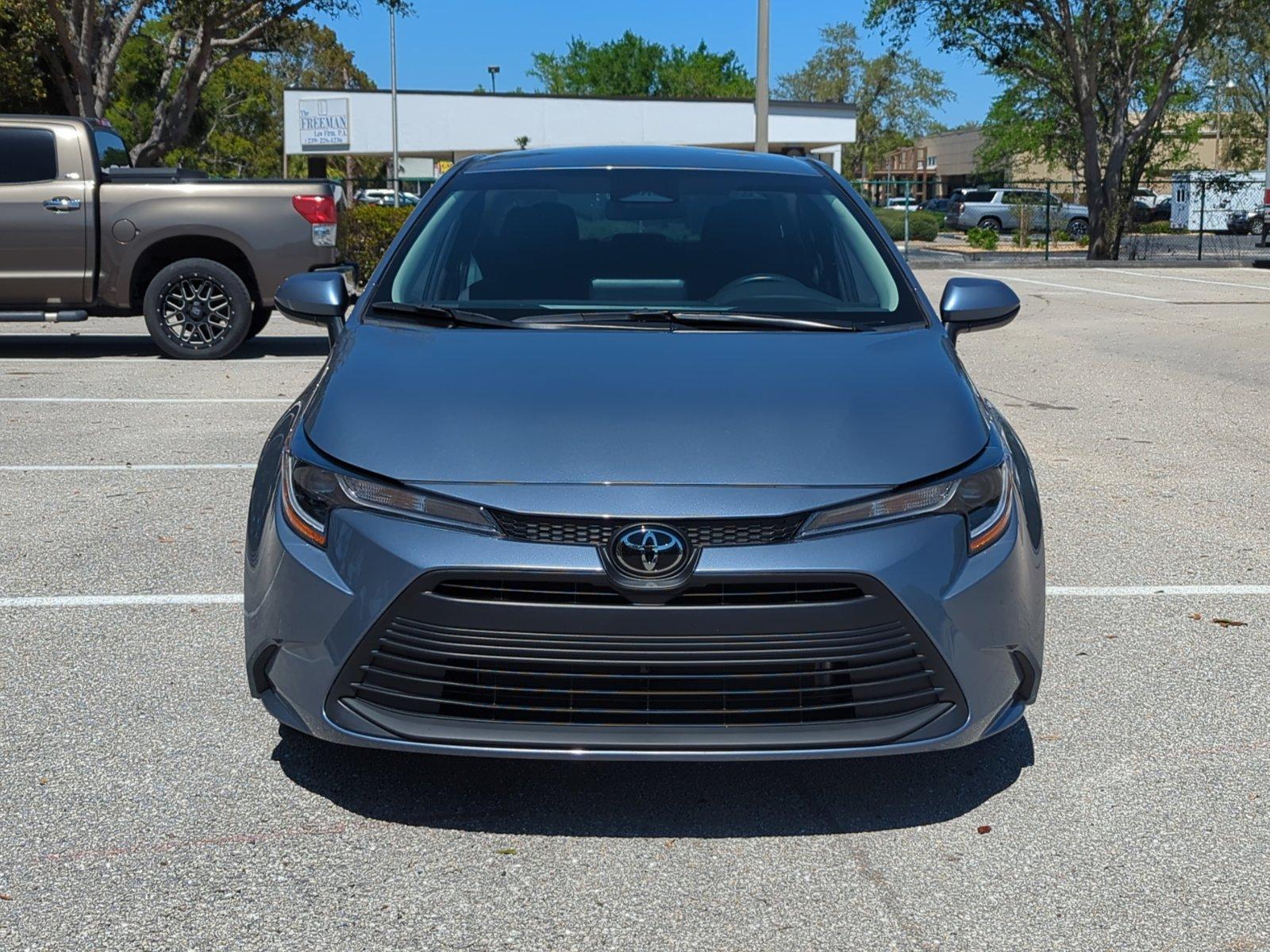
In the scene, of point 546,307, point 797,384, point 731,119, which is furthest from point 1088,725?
point 731,119

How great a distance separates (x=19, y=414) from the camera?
991 centimetres

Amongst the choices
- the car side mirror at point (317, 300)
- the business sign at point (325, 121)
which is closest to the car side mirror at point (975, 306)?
the car side mirror at point (317, 300)

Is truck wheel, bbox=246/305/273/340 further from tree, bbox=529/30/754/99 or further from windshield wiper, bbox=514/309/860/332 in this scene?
tree, bbox=529/30/754/99

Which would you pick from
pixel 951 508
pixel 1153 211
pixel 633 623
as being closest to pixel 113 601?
pixel 633 623

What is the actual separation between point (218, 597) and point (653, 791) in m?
2.36

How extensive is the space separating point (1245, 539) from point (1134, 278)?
2116 centimetres

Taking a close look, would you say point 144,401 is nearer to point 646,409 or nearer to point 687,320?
point 687,320

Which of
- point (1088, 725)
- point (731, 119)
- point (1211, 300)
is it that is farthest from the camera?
point (731, 119)

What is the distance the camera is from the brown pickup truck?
1248cm

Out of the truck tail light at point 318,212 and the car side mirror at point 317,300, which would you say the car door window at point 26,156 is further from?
the car side mirror at point 317,300

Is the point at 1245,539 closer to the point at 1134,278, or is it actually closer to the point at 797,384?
the point at 797,384

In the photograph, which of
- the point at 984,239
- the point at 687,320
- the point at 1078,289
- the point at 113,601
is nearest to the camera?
the point at 687,320

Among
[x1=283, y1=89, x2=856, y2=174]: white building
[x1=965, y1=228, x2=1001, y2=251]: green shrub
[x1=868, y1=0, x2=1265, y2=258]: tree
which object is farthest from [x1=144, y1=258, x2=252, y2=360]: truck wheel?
[x1=283, y1=89, x2=856, y2=174]: white building

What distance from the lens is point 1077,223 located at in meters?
49.4
